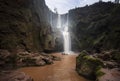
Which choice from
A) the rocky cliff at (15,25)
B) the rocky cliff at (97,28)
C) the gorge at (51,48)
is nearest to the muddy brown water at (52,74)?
the gorge at (51,48)

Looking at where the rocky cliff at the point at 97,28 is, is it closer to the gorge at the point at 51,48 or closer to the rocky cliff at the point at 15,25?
the gorge at the point at 51,48

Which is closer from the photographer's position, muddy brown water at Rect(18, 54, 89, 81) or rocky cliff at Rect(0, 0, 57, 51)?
muddy brown water at Rect(18, 54, 89, 81)

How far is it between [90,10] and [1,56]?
35.2 metres

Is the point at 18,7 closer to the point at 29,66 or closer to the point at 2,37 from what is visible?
the point at 2,37

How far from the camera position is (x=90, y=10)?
4131 cm

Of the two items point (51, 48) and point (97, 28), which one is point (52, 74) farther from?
point (97, 28)

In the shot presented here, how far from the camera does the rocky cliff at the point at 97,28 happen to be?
2352cm

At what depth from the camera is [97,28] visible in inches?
1174

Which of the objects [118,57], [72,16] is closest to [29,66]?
[118,57]

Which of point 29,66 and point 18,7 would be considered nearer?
point 29,66

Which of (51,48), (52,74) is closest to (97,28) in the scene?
(51,48)

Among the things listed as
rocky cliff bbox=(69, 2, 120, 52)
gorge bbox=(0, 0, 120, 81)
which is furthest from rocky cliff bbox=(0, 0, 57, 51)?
rocky cliff bbox=(69, 2, 120, 52)

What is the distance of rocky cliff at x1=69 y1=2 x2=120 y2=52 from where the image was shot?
77.2 ft

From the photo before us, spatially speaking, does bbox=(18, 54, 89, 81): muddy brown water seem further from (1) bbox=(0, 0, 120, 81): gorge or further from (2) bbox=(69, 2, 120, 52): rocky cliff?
(2) bbox=(69, 2, 120, 52): rocky cliff
